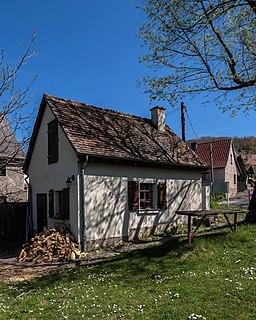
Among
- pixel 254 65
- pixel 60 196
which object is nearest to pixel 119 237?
pixel 60 196

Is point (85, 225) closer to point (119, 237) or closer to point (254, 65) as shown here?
point (119, 237)

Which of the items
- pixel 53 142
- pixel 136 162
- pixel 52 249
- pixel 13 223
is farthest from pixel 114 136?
pixel 13 223

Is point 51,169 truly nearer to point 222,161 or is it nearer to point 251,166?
point 222,161

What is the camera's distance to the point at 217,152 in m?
38.8

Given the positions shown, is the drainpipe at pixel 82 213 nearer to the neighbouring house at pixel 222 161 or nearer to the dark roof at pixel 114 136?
the dark roof at pixel 114 136

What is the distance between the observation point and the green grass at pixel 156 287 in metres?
5.07

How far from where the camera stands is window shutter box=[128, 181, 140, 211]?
1309 centimetres

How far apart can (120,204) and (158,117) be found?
6805 mm

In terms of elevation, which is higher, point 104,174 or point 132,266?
point 104,174

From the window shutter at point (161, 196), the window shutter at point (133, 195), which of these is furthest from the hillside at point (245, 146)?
the window shutter at point (133, 195)

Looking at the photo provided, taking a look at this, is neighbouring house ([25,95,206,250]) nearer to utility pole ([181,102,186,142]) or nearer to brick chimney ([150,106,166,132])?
brick chimney ([150,106,166,132])

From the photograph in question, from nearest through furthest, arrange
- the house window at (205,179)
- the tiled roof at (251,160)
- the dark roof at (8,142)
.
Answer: the dark roof at (8,142) < the house window at (205,179) < the tiled roof at (251,160)

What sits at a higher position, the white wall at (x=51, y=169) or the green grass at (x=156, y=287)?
the white wall at (x=51, y=169)

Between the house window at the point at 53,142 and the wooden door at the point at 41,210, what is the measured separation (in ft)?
6.06
